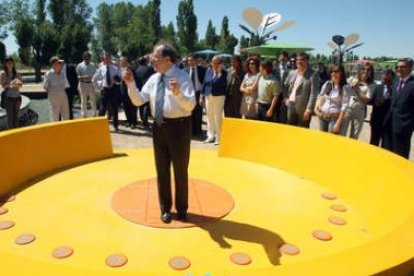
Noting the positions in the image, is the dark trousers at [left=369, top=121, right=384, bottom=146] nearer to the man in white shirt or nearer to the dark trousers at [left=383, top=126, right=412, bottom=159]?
the dark trousers at [left=383, top=126, right=412, bottom=159]

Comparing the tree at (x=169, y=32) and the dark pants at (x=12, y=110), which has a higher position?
the tree at (x=169, y=32)

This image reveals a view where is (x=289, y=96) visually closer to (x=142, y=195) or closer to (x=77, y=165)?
(x=142, y=195)

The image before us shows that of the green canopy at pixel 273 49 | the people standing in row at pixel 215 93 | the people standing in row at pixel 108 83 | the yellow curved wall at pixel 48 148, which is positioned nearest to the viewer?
the yellow curved wall at pixel 48 148

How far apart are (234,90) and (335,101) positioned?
294 cm

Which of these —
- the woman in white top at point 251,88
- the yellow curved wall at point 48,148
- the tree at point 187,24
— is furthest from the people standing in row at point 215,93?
the tree at point 187,24

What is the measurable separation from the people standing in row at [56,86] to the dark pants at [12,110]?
0.67m

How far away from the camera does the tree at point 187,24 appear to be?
60.7m

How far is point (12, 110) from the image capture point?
26.5 feet

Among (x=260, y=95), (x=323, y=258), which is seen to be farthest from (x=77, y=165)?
(x=323, y=258)

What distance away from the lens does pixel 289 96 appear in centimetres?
676

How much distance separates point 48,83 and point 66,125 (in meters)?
2.99

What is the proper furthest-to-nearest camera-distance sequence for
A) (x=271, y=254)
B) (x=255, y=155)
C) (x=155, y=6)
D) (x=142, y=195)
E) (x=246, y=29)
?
(x=155, y=6) → (x=246, y=29) → (x=255, y=155) → (x=142, y=195) → (x=271, y=254)

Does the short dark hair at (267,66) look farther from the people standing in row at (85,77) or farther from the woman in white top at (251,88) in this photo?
the people standing in row at (85,77)

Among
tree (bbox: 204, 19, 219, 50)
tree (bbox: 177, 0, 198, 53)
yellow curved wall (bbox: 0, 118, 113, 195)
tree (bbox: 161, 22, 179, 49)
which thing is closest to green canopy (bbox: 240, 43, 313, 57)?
yellow curved wall (bbox: 0, 118, 113, 195)
